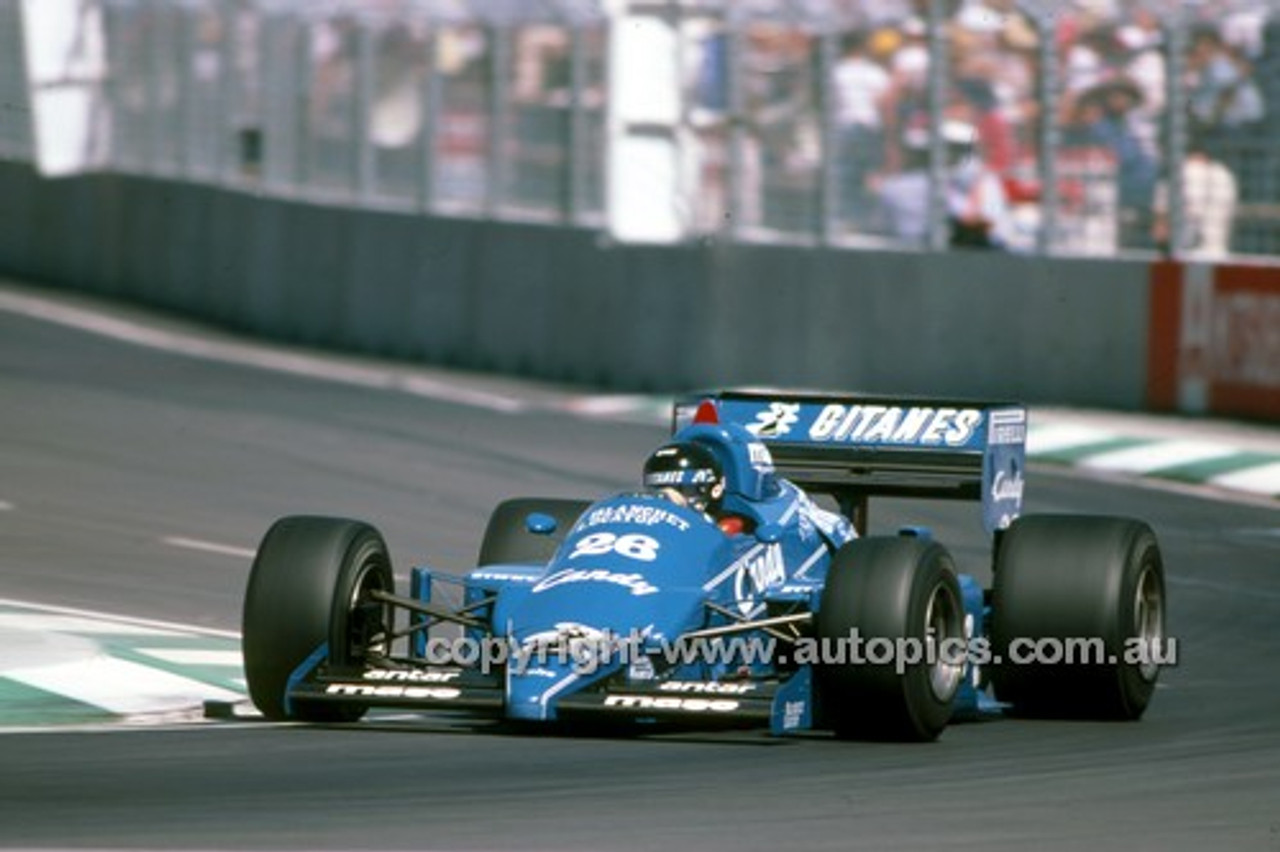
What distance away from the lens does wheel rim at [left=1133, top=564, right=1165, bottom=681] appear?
12.3 metres

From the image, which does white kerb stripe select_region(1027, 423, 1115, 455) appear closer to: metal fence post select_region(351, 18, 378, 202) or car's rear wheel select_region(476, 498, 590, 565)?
metal fence post select_region(351, 18, 378, 202)

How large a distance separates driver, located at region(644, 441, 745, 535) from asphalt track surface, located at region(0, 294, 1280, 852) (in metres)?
0.85

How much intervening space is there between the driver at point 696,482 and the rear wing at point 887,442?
3.37 feet

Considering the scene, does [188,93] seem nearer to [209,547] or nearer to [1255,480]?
[1255,480]

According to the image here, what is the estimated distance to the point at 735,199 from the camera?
82.8 feet

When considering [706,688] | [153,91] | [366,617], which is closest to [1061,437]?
[366,617]

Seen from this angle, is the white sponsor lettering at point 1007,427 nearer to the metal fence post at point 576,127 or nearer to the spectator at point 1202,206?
the spectator at point 1202,206

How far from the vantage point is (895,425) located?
1297cm

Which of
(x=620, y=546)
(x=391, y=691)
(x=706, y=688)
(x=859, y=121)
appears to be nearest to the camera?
(x=706, y=688)

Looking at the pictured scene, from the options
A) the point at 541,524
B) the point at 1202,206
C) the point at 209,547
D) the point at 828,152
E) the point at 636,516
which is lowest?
the point at 209,547

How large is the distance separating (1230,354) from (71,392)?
25.1 ft

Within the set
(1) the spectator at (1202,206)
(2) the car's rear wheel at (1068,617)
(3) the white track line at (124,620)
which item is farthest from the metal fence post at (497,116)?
(2) the car's rear wheel at (1068,617)

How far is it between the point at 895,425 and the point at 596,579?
90.3 inches

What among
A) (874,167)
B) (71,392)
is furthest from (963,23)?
(71,392)
